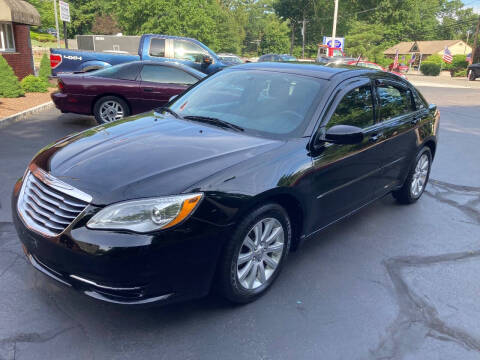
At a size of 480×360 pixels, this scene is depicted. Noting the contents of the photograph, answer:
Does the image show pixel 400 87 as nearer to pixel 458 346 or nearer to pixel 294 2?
pixel 458 346

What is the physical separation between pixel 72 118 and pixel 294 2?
7028 centimetres

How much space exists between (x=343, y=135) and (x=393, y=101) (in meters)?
1.58

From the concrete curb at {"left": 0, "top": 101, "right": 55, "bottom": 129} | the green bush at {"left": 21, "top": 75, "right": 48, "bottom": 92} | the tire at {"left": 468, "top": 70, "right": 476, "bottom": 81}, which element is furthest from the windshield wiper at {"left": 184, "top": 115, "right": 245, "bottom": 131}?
the tire at {"left": 468, "top": 70, "right": 476, "bottom": 81}

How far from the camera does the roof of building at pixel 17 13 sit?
522 inches

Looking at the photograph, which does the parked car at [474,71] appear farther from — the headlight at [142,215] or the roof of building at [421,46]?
the headlight at [142,215]

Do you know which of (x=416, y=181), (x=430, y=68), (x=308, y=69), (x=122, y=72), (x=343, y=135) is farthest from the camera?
(x=430, y=68)

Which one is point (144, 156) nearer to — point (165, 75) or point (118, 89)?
point (118, 89)

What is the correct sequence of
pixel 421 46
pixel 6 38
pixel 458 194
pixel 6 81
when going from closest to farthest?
pixel 458 194 → pixel 6 81 → pixel 6 38 → pixel 421 46

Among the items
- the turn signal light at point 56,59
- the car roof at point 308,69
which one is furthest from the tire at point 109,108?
the turn signal light at point 56,59

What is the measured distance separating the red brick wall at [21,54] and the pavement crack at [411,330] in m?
14.8

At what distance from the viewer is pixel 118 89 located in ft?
28.1

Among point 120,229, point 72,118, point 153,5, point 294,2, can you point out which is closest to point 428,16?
point 294,2

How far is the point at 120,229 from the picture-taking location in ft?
7.84

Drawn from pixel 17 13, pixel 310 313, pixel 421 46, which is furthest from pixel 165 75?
pixel 421 46
